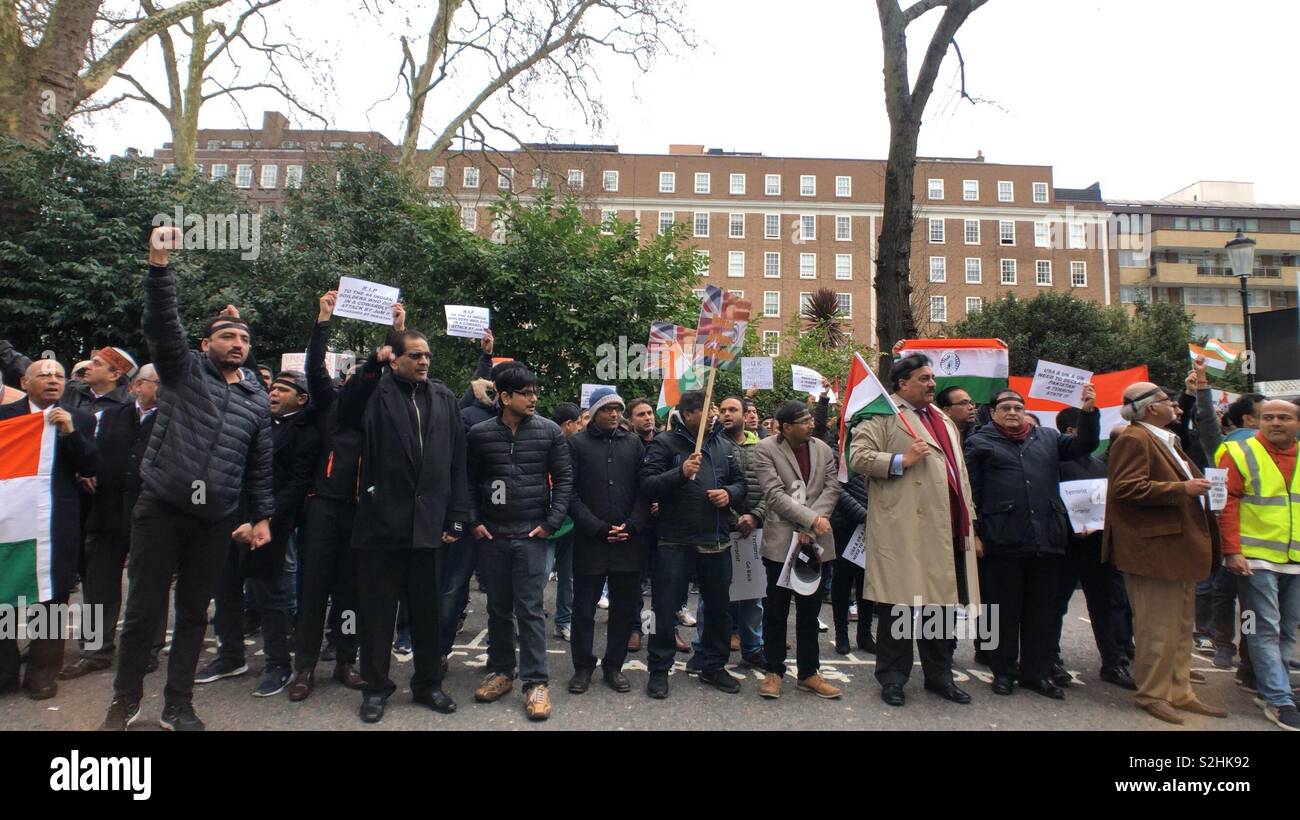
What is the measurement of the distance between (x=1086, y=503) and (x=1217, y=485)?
109 centimetres

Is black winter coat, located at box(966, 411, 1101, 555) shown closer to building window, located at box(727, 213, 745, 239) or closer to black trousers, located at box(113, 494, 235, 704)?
black trousers, located at box(113, 494, 235, 704)

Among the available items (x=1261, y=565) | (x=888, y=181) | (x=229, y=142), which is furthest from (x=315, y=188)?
(x=229, y=142)

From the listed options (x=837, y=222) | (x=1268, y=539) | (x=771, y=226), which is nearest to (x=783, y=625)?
(x=1268, y=539)

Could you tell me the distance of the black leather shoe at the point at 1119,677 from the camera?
5.64 m

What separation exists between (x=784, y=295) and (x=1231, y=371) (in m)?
43.6

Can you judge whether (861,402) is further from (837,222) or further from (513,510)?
(837,222)

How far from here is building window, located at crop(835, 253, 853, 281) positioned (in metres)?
65.1

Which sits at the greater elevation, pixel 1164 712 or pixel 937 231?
pixel 937 231

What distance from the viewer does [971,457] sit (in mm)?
5660

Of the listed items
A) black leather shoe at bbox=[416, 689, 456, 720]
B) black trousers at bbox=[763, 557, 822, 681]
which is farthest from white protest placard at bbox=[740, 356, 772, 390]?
black leather shoe at bbox=[416, 689, 456, 720]

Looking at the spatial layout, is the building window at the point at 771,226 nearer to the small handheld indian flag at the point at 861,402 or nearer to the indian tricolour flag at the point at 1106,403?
the indian tricolour flag at the point at 1106,403

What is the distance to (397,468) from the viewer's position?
15.2 feet

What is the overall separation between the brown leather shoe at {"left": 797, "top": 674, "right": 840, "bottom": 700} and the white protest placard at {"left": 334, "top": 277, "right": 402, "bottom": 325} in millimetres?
3936

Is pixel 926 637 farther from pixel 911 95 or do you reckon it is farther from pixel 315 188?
pixel 315 188
